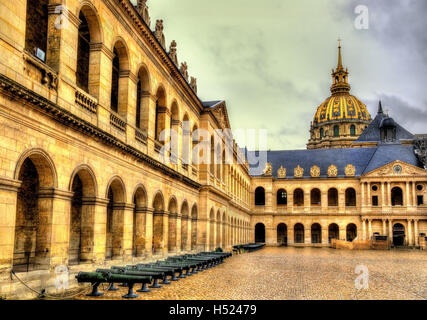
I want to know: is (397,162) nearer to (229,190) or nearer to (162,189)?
(229,190)

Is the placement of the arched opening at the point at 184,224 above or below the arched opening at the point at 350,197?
below

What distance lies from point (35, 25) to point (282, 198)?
63333mm

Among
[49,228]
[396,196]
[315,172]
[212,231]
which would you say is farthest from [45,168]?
[396,196]

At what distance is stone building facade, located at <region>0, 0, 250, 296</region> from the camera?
1215cm

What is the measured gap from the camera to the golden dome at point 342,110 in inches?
4333

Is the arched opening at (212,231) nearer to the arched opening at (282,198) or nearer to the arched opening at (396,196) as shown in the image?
the arched opening at (282,198)

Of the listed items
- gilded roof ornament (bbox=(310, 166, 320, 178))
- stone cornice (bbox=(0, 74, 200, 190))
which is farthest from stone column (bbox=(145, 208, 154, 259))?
gilded roof ornament (bbox=(310, 166, 320, 178))

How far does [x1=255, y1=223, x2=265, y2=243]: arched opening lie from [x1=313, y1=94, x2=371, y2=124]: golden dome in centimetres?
4621

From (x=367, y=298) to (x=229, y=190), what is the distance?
106 feet

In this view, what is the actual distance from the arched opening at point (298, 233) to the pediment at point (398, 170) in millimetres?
14746

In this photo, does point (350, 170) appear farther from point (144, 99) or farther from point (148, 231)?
point (148, 231)

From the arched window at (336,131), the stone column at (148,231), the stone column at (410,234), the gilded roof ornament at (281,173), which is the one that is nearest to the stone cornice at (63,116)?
the stone column at (148,231)

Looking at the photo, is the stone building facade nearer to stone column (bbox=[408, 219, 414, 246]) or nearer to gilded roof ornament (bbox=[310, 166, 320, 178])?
gilded roof ornament (bbox=[310, 166, 320, 178])

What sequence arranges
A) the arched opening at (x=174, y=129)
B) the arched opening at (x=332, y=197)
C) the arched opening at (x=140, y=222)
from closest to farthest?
the arched opening at (x=140, y=222) → the arched opening at (x=174, y=129) → the arched opening at (x=332, y=197)
